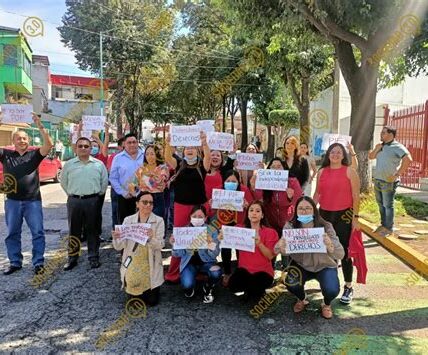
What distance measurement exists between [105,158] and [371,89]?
6.07 meters

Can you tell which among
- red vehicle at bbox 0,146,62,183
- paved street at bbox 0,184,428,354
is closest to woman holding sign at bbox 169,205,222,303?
paved street at bbox 0,184,428,354

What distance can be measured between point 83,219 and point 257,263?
2.65 metres

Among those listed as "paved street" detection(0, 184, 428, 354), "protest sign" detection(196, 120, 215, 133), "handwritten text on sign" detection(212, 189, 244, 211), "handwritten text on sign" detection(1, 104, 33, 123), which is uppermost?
"handwritten text on sign" detection(1, 104, 33, 123)

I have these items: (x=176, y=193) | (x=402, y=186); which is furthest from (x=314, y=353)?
(x=402, y=186)

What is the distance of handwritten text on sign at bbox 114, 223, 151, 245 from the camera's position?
15.2 ft

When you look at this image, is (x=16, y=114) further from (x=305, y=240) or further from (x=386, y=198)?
(x=386, y=198)

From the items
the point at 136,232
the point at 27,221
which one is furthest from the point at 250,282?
the point at 27,221

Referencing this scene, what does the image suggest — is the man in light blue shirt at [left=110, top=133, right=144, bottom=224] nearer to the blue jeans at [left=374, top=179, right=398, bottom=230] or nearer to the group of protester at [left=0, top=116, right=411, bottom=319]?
the group of protester at [left=0, top=116, right=411, bottom=319]

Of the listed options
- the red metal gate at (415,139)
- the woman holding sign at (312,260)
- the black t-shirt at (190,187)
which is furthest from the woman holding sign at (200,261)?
the red metal gate at (415,139)

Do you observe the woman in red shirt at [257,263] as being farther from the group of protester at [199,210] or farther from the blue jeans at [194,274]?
the blue jeans at [194,274]

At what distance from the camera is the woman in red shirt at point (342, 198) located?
482 centimetres

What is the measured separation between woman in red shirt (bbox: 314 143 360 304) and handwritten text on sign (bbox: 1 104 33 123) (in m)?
3.68

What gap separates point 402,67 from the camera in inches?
440

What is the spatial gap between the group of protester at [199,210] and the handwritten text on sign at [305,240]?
7 cm
